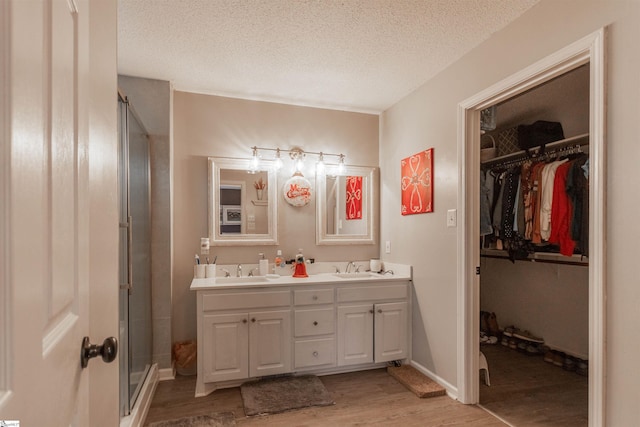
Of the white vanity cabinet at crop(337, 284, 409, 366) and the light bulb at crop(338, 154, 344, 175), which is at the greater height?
the light bulb at crop(338, 154, 344, 175)

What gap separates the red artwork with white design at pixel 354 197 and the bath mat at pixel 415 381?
1484 millimetres

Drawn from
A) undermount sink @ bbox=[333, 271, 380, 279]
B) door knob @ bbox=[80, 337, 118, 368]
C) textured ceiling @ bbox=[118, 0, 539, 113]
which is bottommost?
undermount sink @ bbox=[333, 271, 380, 279]

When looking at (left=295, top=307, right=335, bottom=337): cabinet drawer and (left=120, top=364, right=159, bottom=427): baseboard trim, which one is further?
(left=295, top=307, right=335, bottom=337): cabinet drawer

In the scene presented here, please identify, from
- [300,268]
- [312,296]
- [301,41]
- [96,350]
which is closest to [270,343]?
[312,296]

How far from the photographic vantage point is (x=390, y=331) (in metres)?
3.00

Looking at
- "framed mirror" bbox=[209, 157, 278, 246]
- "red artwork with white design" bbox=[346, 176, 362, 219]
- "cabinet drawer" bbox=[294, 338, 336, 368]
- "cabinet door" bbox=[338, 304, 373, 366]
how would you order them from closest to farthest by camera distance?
"cabinet drawer" bbox=[294, 338, 336, 368], "cabinet door" bbox=[338, 304, 373, 366], "framed mirror" bbox=[209, 157, 278, 246], "red artwork with white design" bbox=[346, 176, 362, 219]

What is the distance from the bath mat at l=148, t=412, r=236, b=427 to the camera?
2.15 meters

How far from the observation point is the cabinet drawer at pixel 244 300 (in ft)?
8.43

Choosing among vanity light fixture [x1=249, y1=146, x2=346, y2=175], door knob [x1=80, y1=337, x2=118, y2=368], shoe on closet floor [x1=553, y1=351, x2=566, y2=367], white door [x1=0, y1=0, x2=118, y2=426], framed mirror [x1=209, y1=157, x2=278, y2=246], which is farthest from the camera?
vanity light fixture [x1=249, y1=146, x2=346, y2=175]

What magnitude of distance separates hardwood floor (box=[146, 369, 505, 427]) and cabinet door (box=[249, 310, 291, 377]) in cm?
27

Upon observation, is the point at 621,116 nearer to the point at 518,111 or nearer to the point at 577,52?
the point at 577,52

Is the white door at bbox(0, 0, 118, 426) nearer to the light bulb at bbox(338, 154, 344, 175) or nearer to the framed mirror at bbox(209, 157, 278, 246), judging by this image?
the framed mirror at bbox(209, 157, 278, 246)

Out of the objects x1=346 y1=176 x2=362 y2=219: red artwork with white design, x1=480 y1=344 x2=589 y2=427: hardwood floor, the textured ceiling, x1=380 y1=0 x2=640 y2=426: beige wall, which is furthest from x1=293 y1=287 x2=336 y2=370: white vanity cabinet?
the textured ceiling

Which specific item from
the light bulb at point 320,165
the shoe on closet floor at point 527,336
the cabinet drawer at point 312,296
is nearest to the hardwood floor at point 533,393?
the shoe on closet floor at point 527,336
